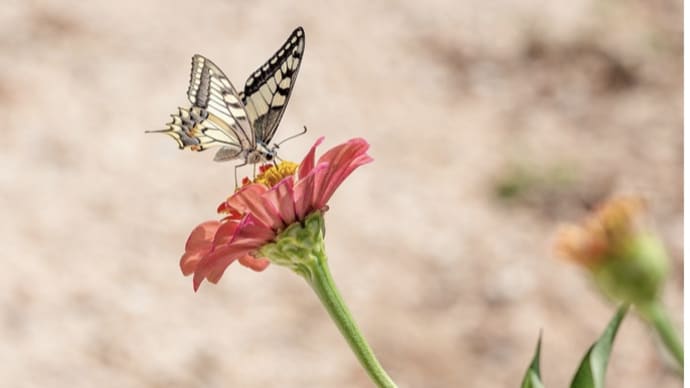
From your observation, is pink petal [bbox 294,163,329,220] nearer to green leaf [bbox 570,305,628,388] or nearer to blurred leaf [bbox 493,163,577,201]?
green leaf [bbox 570,305,628,388]

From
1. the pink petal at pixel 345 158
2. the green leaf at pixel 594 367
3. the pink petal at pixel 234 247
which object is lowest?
the green leaf at pixel 594 367

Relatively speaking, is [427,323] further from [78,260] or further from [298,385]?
[78,260]

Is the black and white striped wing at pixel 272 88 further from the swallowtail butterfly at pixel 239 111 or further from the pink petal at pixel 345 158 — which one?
the pink petal at pixel 345 158

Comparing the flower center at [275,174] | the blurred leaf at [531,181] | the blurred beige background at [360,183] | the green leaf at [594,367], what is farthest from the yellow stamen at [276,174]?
the blurred leaf at [531,181]

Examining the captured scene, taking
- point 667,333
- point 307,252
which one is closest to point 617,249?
point 667,333

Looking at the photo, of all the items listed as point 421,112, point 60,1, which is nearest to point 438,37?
point 421,112
